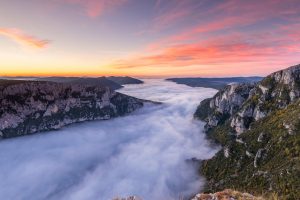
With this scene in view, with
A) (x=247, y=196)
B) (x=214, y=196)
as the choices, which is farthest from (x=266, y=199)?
(x=214, y=196)

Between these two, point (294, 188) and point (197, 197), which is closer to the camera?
point (197, 197)

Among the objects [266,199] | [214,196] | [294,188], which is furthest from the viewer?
[294,188]

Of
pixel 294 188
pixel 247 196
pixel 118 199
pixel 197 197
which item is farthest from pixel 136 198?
pixel 294 188

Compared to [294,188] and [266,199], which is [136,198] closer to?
[266,199]

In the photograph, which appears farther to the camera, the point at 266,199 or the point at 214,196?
the point at 214,196

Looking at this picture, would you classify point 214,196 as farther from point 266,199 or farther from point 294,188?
point 294,188

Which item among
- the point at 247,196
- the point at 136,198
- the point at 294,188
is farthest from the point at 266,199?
the point at 294,188

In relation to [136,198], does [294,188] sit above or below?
below

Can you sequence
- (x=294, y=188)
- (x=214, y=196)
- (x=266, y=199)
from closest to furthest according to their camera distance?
(x=266, y=199), (x=214, y=196), (x=294, y=188)
